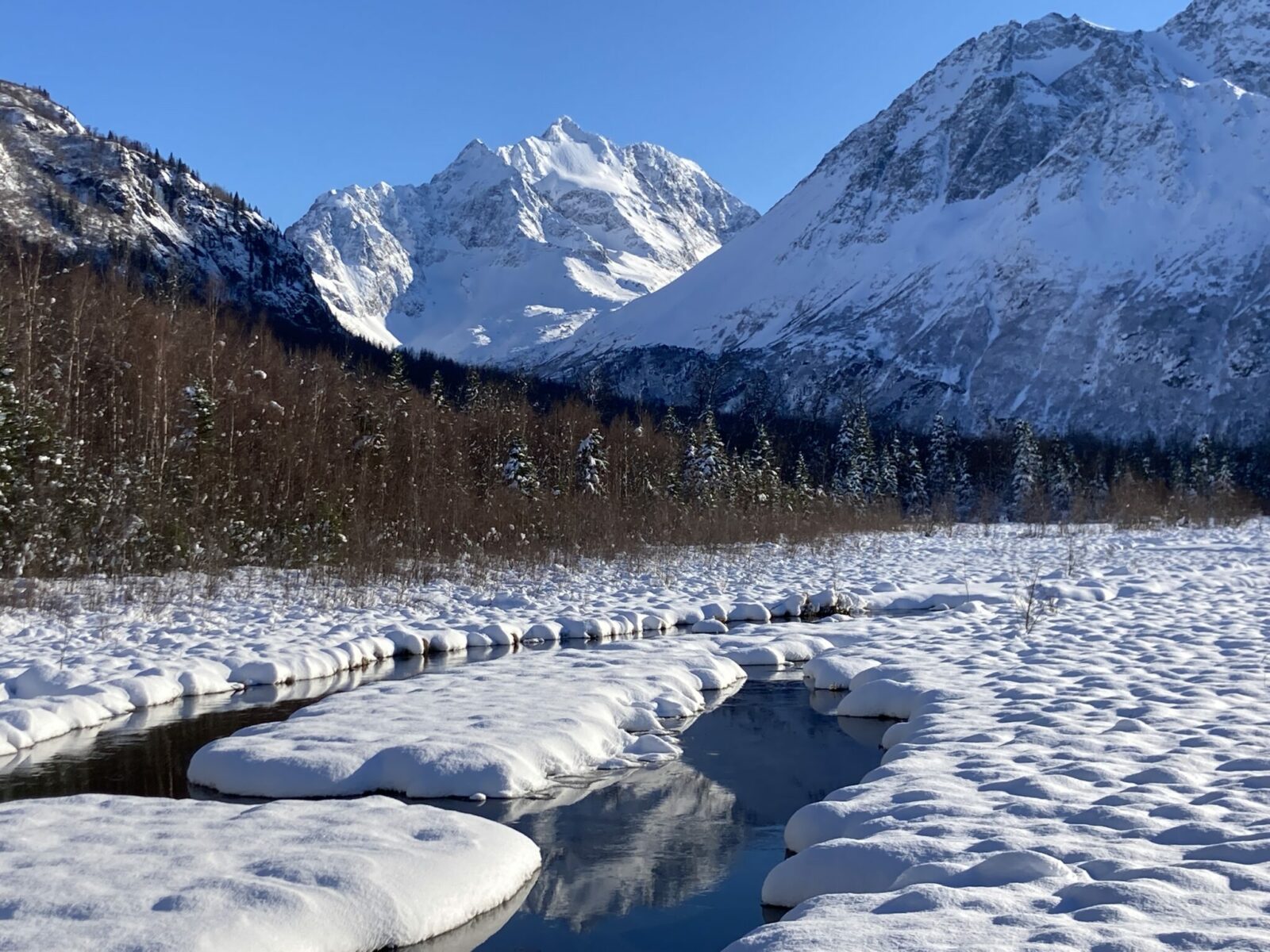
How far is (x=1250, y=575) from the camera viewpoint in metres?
20.6

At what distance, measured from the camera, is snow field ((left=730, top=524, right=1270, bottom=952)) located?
4.01 m

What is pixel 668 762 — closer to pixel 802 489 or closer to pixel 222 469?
pixel 222 469

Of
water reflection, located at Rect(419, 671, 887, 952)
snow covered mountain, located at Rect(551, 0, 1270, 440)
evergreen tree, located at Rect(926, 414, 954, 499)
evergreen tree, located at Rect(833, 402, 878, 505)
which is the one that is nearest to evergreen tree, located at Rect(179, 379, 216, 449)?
water reflection, located at Rect(419, 671, 887, 952)

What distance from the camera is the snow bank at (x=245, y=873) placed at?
4.52m

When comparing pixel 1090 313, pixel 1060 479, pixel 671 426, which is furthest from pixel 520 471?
pixel 1090 313

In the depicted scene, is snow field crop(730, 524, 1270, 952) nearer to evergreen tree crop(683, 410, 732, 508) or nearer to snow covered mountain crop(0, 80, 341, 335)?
evergreen tree crop(683, 410, 732, 508)

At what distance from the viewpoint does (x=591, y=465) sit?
38500 mm

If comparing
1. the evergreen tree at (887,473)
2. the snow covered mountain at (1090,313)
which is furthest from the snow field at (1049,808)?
the snow covered mountain at (1090,313)

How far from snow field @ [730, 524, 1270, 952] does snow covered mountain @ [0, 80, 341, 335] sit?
3942 inches

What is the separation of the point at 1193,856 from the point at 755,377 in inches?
A: 6722

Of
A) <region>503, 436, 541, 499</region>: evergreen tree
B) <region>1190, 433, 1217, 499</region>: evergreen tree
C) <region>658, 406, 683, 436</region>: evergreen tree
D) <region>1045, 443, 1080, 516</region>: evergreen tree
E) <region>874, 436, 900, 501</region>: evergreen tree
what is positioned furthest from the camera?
<region>1045, 443, 1080, 516</region>: evergreen tree

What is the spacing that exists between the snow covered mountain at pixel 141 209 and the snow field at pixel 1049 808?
10012 cm

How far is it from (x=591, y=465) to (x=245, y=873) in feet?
110

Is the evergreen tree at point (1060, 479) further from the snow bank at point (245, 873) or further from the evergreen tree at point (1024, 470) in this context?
the snow bank at point (245, 873)
